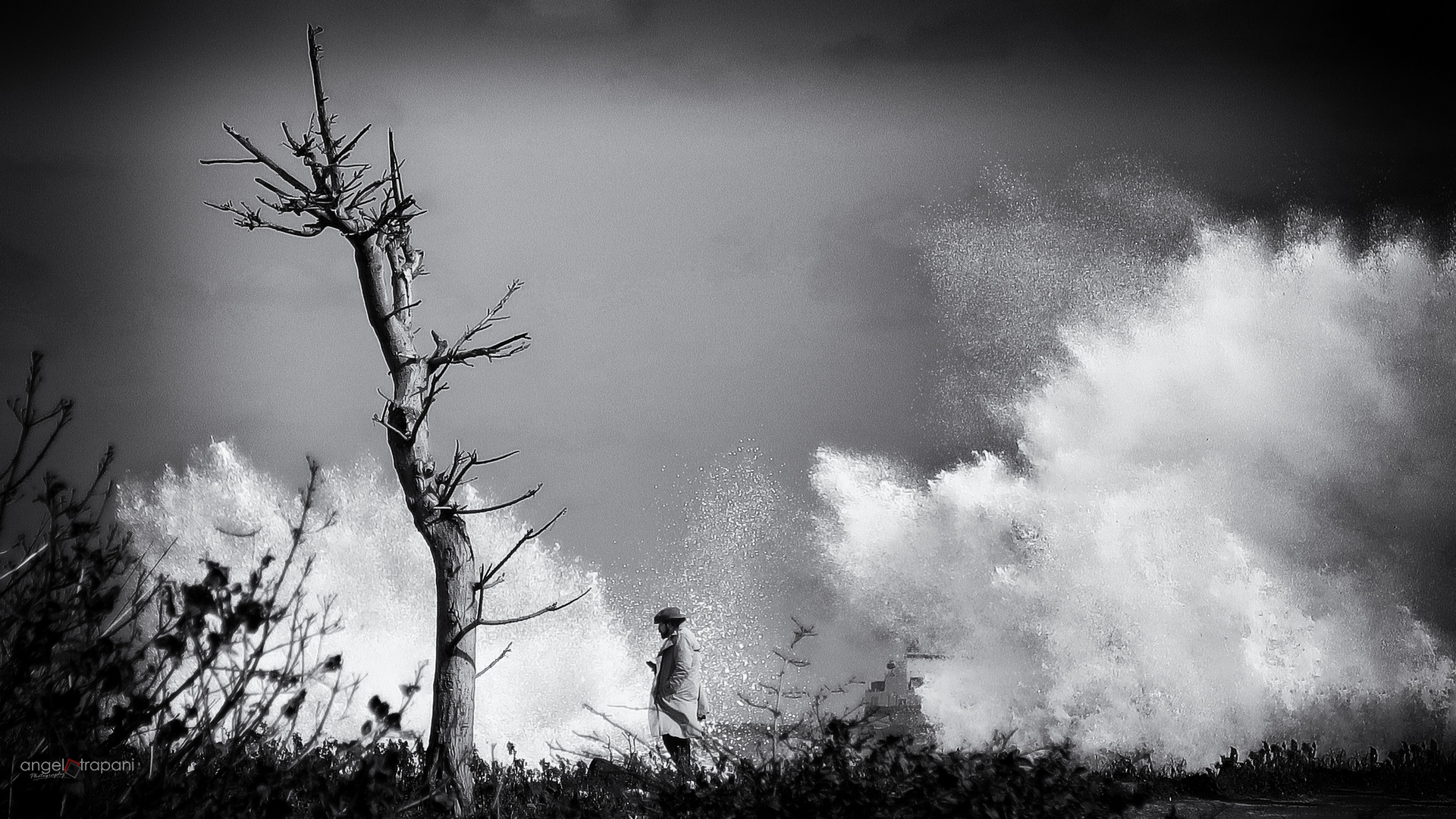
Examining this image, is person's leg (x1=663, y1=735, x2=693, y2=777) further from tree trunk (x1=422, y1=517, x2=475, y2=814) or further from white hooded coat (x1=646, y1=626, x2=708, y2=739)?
tree trunk (x1=422, y1=517, x2=475, y2=814)

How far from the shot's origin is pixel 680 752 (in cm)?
690

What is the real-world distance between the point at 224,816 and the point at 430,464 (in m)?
4.45

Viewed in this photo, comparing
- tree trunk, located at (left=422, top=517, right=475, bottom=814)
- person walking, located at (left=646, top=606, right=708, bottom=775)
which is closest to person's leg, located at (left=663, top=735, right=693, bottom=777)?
person walking, located at (left=646, top=606, right=708, bottom=775)

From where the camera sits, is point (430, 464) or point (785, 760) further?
point (430, 464)

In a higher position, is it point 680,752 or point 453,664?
point 453,664

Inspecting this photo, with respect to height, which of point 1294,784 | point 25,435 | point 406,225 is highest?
point 406,225

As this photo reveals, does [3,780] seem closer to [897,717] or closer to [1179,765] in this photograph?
[1179,765]

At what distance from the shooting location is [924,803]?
180 inches

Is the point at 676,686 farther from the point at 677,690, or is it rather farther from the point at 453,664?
the point at 453,664

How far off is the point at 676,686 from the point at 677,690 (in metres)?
0.03

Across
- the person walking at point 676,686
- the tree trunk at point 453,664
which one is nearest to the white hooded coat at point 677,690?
the person walking at point 676,686

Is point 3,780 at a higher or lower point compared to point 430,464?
lower

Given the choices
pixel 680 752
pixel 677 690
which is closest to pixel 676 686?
pixel 677 690

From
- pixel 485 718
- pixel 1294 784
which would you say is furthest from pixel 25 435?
pixel 485 718
